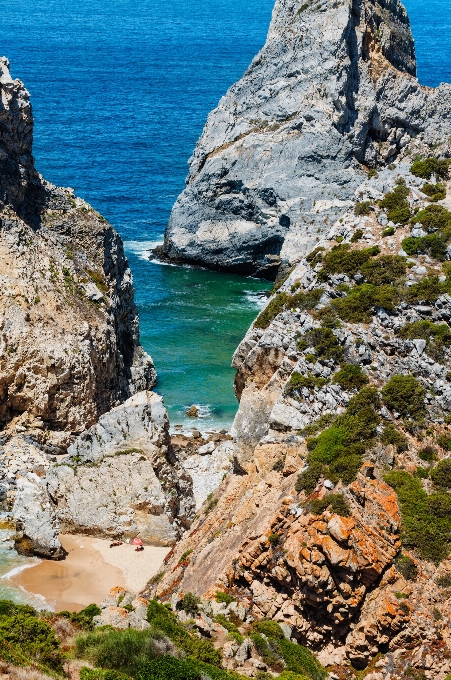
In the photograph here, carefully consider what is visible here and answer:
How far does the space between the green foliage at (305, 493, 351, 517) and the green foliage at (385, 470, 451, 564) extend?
192cm

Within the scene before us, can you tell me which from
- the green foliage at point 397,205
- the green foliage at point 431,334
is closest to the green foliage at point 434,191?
the green foliage at point 397,205

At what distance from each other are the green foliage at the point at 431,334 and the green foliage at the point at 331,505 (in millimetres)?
6690

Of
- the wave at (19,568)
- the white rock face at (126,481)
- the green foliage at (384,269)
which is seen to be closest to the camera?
the green foliage at (384,269)

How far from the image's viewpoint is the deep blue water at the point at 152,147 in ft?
252

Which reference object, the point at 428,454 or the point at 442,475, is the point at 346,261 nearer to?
the point at 428,454

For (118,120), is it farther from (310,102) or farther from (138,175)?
(310,102)

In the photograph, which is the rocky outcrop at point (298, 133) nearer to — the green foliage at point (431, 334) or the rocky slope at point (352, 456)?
the rocky slope at point (352, 456)

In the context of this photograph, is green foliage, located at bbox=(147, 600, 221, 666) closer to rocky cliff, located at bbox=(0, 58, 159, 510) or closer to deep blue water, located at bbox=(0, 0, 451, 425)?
rocky cliff, located at bbox=(0, 58, 159, 510)

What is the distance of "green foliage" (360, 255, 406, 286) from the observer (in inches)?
1412

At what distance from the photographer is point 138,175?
117m

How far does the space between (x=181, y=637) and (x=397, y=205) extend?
18907mm

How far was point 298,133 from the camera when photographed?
92.7 m

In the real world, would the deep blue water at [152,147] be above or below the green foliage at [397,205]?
below

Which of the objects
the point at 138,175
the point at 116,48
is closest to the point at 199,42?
the point at 116,48
